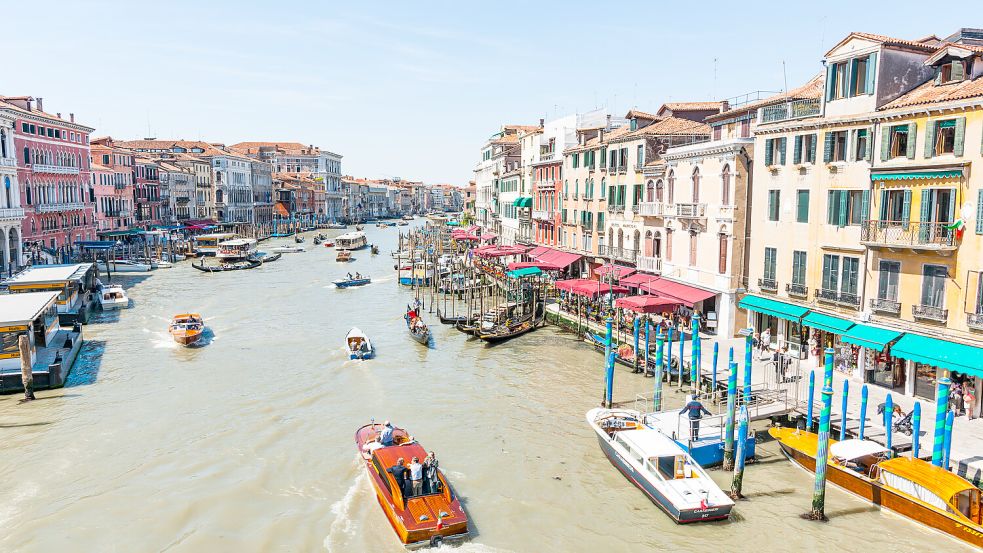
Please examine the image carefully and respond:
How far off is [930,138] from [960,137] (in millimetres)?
990

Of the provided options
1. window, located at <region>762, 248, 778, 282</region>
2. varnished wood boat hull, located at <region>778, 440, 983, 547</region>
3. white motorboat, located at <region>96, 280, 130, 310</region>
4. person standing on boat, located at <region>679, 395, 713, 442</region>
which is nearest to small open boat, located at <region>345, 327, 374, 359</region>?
person standing on boat, located at <region>679, 395, 713, 442</region>

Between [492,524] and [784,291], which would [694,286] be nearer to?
[784,291]

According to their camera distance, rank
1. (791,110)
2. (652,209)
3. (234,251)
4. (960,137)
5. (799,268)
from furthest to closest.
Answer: (234,251) → (652,209) → (791,110) → (799,268) → (960,137)

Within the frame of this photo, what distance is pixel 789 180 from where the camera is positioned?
26641 millimetres

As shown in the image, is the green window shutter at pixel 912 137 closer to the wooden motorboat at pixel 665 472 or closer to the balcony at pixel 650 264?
the wooden motorboat at pixel 665 472

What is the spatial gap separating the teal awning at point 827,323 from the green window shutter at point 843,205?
333cm

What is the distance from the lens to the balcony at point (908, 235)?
67.2 feet

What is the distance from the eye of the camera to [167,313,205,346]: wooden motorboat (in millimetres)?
33406

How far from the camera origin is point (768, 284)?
28.0 meters

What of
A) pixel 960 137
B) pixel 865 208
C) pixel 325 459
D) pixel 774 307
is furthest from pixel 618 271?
pixel 325 459

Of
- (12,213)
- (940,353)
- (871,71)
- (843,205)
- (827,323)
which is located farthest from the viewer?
(12,213)

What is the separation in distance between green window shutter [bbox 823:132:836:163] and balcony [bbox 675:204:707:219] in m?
7.18

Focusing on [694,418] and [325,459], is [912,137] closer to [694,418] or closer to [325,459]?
[694,418]

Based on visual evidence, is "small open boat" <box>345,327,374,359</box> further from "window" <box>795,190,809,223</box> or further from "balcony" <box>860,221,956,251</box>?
"balcony" <box>860,221,956,251</box>
